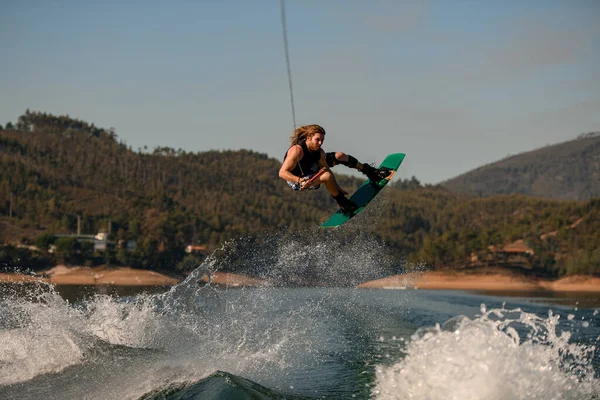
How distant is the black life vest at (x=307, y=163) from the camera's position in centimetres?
1071

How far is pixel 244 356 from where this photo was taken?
9.73 m

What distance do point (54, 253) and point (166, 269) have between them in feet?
42.1

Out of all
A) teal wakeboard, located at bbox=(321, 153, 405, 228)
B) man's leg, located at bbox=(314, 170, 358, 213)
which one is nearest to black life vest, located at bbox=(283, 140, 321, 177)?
man's leg, located at bbox=(314, 170, 358, 213)

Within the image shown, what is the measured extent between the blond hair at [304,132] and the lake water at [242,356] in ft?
10.0

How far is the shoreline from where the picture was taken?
69.9 meters

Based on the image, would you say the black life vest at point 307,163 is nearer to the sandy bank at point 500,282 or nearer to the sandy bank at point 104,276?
the sandy bank at point 104,276

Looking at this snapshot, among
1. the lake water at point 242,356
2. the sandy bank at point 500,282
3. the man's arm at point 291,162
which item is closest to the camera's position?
the lake water at point 242,356

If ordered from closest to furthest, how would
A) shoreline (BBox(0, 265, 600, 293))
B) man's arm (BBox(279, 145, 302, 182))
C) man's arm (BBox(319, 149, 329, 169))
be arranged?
1. man's arm (BBox(279, 145, 302, 182))
2. man's arm (BBox(319, 149, 329, 169))
3. shoreline (BBox(0, 265, 600, 293))

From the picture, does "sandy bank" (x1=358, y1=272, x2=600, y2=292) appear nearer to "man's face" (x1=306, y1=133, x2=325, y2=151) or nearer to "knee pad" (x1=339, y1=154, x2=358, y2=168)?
"knee pad" (x1=339, y1=154, x2=358, y2=168)

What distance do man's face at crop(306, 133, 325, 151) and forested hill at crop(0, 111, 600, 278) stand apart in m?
47.9

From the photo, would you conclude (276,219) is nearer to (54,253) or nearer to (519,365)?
(54,253)

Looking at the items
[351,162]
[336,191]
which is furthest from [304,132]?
[351,162]

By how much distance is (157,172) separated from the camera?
140 meters

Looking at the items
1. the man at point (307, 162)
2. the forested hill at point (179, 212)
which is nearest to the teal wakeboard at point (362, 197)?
the man at point (307, 162)
